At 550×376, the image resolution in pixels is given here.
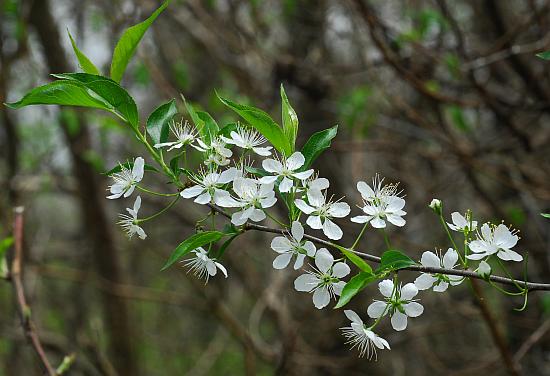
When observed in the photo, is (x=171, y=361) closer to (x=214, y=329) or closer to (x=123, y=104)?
(x=214, y=329)

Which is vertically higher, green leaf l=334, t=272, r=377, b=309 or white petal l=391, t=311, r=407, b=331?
green leaf l=334, t=272, r=377, b=309

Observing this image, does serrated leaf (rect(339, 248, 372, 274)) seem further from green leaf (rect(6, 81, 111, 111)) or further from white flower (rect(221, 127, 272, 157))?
green leaf (rect(6, 81, 111, 111))

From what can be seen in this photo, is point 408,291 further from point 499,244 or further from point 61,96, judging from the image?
point 61,96

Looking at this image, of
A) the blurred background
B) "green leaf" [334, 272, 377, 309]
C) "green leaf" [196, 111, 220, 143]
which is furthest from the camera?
the blurred background

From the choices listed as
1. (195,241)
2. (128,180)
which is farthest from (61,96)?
(195,241)

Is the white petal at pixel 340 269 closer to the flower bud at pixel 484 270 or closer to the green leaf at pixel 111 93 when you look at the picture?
the flower bud at pixel 484 270

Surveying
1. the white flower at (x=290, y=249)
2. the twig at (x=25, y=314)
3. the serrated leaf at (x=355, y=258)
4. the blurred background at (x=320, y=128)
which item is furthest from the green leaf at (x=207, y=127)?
the blurred background at (x=320, y=128)

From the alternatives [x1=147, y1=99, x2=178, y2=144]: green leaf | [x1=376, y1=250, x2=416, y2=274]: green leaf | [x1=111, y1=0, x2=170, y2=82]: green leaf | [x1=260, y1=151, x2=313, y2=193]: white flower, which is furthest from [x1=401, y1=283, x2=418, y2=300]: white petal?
[x1=111, y1=0, x2=170, y2=82]: green leaf
